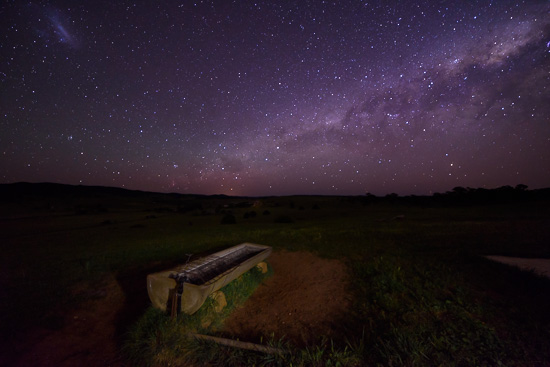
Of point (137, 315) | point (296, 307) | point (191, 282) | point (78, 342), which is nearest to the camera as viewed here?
point (78, 342)

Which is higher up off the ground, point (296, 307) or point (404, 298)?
point (404, 298)

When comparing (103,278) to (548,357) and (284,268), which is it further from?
(548,357)

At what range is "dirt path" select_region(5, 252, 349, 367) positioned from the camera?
12.6ft

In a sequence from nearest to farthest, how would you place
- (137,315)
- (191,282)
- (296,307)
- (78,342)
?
(78,342) → (191,282) → (137,315) → (296,307)

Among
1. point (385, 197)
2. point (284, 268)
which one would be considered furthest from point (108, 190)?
point (284, 268)

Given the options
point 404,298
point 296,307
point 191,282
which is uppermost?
point 191,282

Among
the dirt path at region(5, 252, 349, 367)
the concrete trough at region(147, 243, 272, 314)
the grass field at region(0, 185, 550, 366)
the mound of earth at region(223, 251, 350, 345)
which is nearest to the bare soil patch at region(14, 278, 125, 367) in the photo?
the dirt path at region(5, 252, 349, 367)

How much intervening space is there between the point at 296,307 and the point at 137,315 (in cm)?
374

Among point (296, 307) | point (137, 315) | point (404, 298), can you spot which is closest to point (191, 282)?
point (137, 315)

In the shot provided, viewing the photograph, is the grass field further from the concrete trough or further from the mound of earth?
the concrete trough

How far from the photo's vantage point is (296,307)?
544cm

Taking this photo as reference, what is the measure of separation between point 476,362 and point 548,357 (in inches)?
42.4

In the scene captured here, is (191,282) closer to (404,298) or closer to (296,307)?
(296,307)

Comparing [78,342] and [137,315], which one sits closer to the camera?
[78,342]
